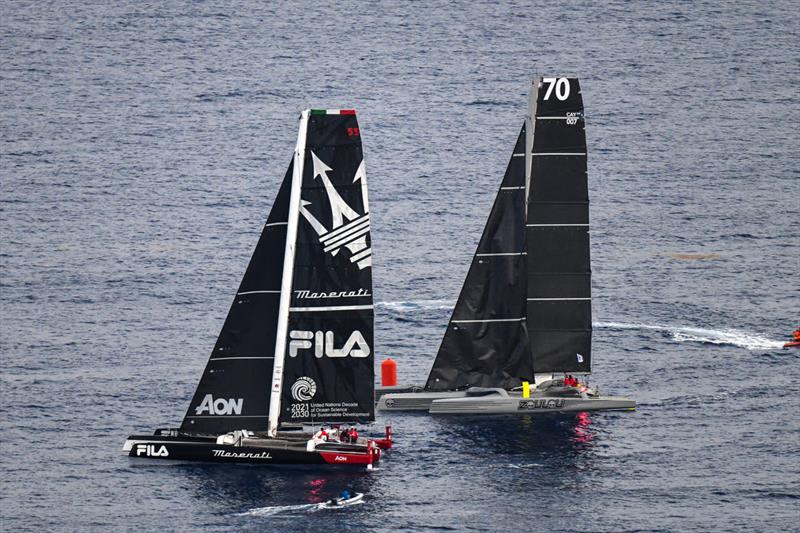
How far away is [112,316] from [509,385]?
114 ft

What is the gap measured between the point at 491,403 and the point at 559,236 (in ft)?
32.3

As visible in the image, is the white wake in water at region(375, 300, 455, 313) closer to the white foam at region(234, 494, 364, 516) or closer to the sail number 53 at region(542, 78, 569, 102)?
the sail number 53 at region(542, 78, 569, 102)

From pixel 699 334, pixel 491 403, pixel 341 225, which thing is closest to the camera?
pixel 341 225

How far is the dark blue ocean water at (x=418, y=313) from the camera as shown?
277 feet

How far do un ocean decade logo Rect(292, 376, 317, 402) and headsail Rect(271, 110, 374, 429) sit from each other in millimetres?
48

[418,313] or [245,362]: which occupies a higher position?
[418,313]

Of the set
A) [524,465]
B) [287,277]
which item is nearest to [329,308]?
[287,277]

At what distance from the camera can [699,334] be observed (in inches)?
4621

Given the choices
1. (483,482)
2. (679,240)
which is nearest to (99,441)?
(483,482)

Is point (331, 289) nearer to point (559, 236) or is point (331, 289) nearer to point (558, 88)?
point (559, 236)

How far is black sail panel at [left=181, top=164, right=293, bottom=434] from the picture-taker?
8556 cm

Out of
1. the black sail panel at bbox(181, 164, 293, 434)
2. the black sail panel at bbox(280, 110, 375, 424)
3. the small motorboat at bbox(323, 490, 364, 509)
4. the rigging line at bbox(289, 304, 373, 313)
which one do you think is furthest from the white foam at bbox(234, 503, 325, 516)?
the rigging line at bbox(289, 304, 373, 313)

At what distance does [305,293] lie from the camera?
8469 cm

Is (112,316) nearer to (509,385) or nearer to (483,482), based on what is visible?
(509,385)
